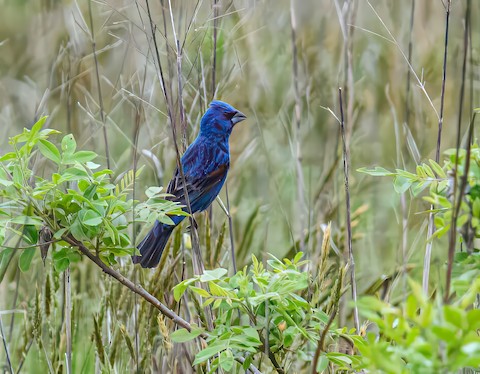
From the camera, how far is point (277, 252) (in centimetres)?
221

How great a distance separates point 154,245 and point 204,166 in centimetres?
16

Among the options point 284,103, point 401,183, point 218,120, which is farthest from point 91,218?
point 284,103

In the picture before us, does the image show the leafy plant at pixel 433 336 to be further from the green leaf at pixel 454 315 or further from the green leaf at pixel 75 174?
the green leaf at pixel 75 174

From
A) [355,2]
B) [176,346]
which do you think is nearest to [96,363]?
[176,346]

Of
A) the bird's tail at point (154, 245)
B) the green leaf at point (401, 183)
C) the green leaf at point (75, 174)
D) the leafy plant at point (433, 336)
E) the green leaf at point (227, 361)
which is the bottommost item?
the green leaf at point (227, 361)

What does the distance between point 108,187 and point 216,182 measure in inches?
9.3

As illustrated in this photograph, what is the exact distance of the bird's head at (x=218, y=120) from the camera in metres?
1.28

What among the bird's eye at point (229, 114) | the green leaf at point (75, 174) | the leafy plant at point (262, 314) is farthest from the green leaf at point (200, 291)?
the bird's eye at point (229, 114)

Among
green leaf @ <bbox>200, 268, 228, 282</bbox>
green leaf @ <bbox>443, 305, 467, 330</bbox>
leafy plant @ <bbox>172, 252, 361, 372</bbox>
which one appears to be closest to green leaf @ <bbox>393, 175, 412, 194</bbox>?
leafy plant @ <bbox>172, 252, 361, 372</bbox>

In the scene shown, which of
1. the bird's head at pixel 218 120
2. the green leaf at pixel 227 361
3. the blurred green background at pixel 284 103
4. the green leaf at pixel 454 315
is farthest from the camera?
the blurred green background at pixel 284 103

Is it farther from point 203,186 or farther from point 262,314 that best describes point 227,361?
point 203,186

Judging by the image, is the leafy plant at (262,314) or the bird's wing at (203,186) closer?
the leafy plant at (262,314)

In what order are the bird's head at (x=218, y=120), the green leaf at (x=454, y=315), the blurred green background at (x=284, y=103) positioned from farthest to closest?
the blurred green background at (x=284, y=103)
the bird's head at (x=218, y=120)
the green leaf at (x=454, y=315)

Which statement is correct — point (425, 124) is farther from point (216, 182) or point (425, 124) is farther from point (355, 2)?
point (216, 182)
